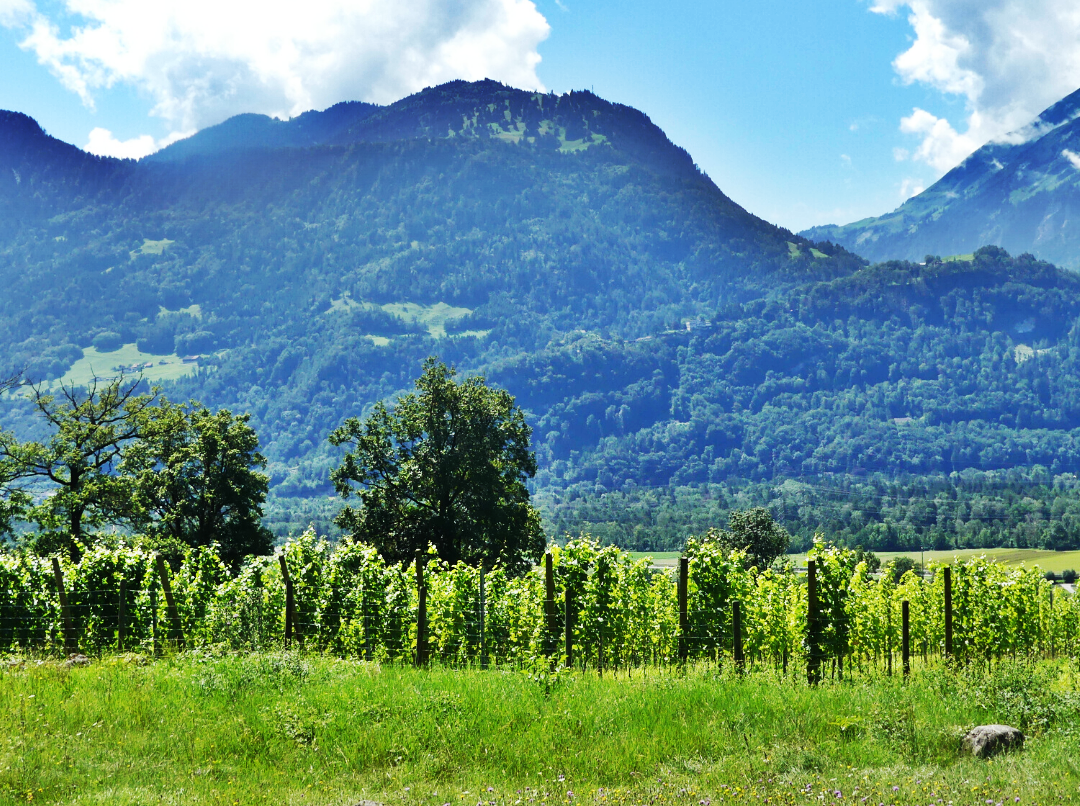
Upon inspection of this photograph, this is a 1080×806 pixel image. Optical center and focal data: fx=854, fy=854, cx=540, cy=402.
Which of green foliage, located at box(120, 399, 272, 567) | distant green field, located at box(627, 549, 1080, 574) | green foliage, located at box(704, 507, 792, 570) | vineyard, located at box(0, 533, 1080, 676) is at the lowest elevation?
distant green field, located at box(627, 549, 1080, 574)

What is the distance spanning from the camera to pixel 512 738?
9.41m

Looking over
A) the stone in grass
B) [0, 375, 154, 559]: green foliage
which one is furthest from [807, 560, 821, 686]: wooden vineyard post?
[0, 375, 154, 559]: green foliage

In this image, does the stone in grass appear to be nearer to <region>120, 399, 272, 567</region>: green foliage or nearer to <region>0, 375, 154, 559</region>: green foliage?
<region>0, 375, 154, 559</region>: green foliage

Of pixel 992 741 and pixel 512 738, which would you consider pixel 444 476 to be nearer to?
pixel 512 738

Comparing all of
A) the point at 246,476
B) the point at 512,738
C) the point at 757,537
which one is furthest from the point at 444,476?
the point at 757,537

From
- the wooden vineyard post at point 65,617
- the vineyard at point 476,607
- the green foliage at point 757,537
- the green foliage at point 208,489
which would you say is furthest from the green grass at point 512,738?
the green foliage at point 757,537

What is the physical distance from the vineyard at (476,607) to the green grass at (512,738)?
5.07 m

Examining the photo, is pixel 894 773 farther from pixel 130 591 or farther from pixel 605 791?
pixel 130 591

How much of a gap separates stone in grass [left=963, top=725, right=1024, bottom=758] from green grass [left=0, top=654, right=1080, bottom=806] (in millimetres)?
174

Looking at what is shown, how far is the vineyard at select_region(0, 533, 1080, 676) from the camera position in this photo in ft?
58.5

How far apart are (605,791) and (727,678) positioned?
405 cm

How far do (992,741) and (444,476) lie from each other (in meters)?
29.1

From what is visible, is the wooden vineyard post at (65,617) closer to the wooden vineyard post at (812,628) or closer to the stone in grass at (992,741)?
the wooden vineyard post at (812,628)

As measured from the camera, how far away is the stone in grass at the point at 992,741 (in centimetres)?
905
